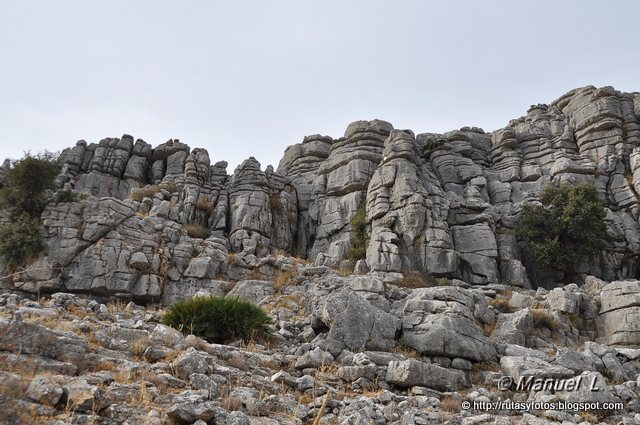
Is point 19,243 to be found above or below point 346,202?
below

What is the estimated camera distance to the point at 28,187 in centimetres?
2400

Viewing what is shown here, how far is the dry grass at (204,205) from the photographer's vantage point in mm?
32750

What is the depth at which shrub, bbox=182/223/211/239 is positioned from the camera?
2930 cm

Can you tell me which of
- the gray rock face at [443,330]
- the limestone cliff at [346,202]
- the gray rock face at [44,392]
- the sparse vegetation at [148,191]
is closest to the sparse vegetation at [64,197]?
the limestone cliff at [346,202]

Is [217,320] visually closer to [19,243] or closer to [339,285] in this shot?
[339,285]

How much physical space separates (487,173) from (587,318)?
2382 cm

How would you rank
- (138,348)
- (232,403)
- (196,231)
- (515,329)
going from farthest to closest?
(196,231) < (515,329) < (138,348) < (232,403)

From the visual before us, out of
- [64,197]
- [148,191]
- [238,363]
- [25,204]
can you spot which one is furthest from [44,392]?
[148,191]

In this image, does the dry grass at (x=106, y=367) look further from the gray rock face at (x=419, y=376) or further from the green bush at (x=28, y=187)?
the green bush at (x=28, y=187)

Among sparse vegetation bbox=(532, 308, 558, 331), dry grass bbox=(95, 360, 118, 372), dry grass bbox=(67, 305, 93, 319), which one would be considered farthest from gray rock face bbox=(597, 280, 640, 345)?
dry grass bbox=(67, 305, 93, 319)

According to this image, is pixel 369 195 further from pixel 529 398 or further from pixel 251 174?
pixel 529 398

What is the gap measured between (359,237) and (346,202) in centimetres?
465

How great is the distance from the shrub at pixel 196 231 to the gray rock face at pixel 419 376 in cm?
2142

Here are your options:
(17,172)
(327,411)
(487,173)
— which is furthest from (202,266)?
(487,173)
